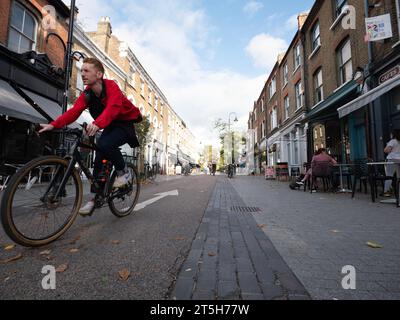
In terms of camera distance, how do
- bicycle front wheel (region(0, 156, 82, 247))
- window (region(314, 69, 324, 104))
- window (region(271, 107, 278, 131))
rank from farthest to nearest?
1. window (region(271, 107, 278, 131))
2. window (region(314, 69, 324, 104))
3. bicycle front wheel (region(0, 156, 82, 247))

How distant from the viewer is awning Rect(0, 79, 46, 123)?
7058mm

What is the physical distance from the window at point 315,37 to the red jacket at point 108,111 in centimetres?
1474

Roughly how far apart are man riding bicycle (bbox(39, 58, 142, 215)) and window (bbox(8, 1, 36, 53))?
9.88 metres

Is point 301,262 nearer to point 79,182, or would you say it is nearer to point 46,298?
point 46,298

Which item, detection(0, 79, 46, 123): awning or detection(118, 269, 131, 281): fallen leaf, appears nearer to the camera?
detection(118, 269, 131, 281): fallen leaf

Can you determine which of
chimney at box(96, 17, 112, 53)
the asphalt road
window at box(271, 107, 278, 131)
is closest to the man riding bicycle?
the asphalt road

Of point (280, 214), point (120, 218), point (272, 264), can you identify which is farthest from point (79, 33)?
point (272, 264)

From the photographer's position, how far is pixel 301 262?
1.94 m

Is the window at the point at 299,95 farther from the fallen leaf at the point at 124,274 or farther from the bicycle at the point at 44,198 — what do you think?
the fallen leaf at the point at 124,274

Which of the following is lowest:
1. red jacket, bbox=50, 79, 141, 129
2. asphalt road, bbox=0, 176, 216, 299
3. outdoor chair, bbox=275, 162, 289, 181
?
asphalt road, bbox=0, 176, 216, 299

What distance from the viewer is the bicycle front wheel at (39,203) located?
6.36 feet

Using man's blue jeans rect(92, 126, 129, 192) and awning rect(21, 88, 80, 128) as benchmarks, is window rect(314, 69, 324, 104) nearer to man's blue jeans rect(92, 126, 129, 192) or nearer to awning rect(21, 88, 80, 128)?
awning rect(21, 88, 80, 128)

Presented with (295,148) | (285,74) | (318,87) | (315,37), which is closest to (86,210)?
(318,87)

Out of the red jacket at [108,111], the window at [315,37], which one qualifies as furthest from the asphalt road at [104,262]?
the window at [315,37]
